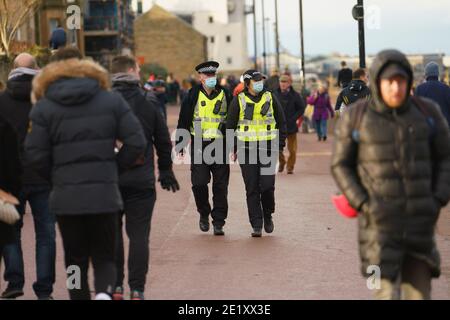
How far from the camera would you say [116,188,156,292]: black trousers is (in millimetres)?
9211

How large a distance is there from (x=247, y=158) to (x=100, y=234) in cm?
592

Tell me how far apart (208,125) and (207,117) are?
0.29 feet

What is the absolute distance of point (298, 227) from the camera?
571 inches

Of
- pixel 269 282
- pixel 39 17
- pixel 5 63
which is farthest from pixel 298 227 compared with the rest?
pixel 39 17

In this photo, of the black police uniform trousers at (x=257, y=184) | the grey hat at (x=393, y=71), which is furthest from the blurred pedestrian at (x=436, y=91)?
the grey hat at (x=393, y=71)

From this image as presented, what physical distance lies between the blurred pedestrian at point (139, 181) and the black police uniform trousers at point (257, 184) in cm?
404

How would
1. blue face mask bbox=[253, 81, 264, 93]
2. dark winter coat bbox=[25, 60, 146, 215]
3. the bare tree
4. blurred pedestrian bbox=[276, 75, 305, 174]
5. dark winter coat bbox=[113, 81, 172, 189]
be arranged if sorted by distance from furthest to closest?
the bare tree < blurred pedestrian bbox=[276, 75, 305, 174] < blue face mask bbox=[253, 81, 264, 93] < dark winter coat bbox=[113, 81, 172, 189] < dark winter coat bbox=[25, 60, 146, 215]

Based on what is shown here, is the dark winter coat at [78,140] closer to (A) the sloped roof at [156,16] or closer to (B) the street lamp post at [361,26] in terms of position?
(B) the street lamp post at [361,26]

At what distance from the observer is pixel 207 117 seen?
13.8m

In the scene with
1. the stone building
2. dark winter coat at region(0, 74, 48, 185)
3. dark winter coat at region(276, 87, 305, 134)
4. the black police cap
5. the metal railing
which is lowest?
the stone building

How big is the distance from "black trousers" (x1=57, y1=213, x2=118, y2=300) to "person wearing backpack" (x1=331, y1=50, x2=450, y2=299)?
158cm

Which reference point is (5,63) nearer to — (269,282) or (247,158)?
(247,158)

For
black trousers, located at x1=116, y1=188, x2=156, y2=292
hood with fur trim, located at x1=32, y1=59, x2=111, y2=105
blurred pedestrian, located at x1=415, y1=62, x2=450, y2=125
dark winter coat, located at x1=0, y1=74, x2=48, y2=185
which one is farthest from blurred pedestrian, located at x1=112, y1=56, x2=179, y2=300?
blurred pedestrian, located at x1=415, y1=62, x2=450, y2=125

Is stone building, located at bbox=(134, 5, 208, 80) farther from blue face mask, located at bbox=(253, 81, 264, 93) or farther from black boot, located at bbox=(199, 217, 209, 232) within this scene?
blue face mask, located at bbox=(253, 81, 264, 93)
